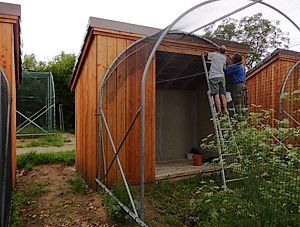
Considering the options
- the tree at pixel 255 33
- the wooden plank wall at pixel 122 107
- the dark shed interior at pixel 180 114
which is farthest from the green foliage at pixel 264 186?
the dark shed interior at pixel 180 114

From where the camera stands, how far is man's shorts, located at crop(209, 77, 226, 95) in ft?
16.5

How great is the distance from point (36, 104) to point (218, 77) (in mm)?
9830

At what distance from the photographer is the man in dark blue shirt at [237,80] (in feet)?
17.0

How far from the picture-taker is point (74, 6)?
9.94 meters

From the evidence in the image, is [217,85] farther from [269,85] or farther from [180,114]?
[180,114]

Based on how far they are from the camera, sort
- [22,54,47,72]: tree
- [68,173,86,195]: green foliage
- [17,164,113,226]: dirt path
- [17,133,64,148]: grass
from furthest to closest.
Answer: [22,54,47,72]: tree < [17,133,64,148]: grass < [68,173,86,195]: green foliage < [17,164,113,226]: dirt path

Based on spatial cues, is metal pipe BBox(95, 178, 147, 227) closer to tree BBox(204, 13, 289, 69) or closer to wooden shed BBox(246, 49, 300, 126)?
tree BBox(204, 13, 289, 69)

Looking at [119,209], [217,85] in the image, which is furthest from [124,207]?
[217,85]

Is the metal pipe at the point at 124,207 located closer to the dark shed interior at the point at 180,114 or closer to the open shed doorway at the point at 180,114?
the open shed doorway at the point at 180,114

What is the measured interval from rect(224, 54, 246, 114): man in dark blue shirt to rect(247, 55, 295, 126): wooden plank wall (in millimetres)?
893

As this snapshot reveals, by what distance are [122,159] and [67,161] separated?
3456mm

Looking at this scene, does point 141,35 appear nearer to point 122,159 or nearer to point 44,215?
point 122,159

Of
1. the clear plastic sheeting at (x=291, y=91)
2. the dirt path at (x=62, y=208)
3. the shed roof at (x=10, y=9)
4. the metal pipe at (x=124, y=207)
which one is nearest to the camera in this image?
the metal pipe at (x=124, y=207)

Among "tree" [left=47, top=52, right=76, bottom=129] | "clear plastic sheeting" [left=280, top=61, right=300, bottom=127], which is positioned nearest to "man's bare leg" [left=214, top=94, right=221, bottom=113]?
"clear plastic sheeting" [left=280, top=61, right=300, bottom=127]
